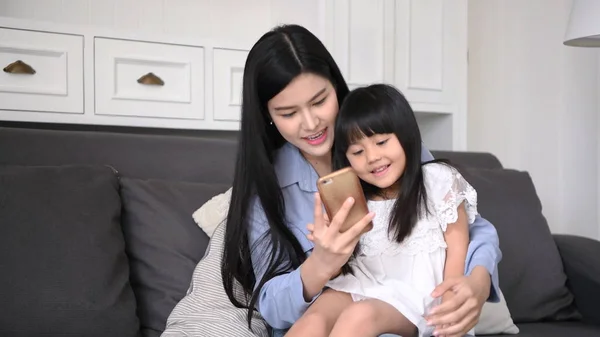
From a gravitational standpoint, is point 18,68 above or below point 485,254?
above

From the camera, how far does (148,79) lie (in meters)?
2.19

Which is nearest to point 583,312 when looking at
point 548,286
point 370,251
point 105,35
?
point 548,286

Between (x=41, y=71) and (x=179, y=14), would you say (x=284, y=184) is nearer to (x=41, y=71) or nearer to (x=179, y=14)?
(x=41, y=71)

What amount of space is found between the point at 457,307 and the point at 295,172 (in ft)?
1.51

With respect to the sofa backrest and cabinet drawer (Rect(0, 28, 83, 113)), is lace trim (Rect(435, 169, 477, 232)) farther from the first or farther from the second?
cabinet drawer (Rect(0, 28, 83, 113))

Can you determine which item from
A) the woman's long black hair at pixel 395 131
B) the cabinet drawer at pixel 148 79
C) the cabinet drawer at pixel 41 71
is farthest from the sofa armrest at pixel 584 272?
the cabinet drawer at pixel 41 71

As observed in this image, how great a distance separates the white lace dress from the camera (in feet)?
4.14

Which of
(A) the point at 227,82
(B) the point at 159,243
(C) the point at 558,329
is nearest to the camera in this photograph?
(B) the point at 159,243

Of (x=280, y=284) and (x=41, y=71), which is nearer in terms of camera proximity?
(x=280, y=284)

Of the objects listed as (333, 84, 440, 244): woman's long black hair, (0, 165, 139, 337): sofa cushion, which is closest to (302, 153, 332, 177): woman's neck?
(333, 84, 440, 244): woman's long black hair

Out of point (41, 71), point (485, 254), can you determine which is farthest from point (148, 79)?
point (485, 254)

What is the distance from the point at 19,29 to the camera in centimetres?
201

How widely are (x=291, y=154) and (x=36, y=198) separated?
1.94ft

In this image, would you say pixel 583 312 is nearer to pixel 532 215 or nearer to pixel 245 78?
pixel 532 215
